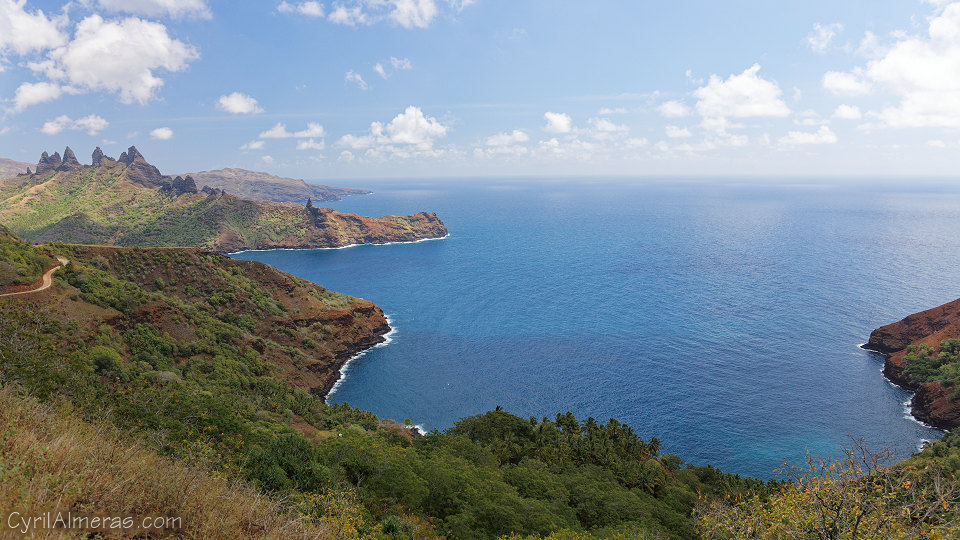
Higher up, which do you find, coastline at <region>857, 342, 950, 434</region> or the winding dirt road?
the winding dirt road

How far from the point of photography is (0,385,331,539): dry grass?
1165 cm

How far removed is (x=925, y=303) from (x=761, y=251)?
68.1m

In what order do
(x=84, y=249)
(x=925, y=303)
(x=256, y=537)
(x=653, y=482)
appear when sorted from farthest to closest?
1. (x=925, y=303)
2. (x=84, y=249)
3. (x=653, y=482)
4. (x=256, y=537)

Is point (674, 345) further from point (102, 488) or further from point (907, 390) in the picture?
point (102, 488)

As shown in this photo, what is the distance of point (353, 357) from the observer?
93.7 m

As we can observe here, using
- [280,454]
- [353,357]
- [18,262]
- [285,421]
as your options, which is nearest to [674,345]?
[353,357]

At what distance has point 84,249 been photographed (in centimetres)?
7906

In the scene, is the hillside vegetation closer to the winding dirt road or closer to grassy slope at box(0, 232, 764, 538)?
grassy slope at box(0, 232, 764, 538)

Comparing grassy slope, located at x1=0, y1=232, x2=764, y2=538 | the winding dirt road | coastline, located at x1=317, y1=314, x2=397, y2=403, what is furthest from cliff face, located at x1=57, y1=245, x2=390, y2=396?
the winding dirt road

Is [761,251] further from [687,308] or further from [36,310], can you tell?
[36,310]

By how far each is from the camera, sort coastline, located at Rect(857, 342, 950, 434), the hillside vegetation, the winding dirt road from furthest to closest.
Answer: coastline, located at Rect(857, 342, 950, 434) → the winding dirt road → the hillside vegetation

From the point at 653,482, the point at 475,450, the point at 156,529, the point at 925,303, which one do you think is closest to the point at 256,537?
the point at 156,529

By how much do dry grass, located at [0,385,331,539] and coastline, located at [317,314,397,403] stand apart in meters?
64.3

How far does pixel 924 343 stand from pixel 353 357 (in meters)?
106
